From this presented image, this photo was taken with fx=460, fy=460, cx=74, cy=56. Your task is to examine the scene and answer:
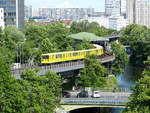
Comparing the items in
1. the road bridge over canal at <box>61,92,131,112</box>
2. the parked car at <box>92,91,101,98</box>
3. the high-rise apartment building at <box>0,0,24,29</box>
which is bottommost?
the road bridge over canal at <box>61,92,131,112</box>

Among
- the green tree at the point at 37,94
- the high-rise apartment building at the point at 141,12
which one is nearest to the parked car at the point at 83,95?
the green tree at the point at 37,94

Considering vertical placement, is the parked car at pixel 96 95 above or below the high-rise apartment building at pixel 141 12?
below

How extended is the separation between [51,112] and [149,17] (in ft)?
489

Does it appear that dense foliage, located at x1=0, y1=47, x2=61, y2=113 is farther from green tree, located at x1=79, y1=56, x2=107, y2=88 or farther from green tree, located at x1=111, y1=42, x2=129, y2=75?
green tree, located at x1=111, y1=42, x2=129, y2=75

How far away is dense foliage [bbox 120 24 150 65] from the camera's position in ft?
303

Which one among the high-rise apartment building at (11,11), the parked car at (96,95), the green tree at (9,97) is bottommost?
the parked car at (96,95)

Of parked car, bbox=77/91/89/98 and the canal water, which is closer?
parked car, bbox=77/91/89/98

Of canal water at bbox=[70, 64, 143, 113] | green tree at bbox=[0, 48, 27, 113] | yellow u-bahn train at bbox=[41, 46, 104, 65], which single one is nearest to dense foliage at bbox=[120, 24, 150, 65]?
canal water at bbox=[70, 64, 143, 113]

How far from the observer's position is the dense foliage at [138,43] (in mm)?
92250

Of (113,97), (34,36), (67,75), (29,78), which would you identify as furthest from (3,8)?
(29,78)

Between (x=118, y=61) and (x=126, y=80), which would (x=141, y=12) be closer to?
(x=118, y=61)

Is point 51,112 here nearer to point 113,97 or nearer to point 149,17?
point 113,97

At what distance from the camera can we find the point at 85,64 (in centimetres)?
5322

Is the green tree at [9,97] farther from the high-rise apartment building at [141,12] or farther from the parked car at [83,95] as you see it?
the high-rise apartment building at [141,12]
